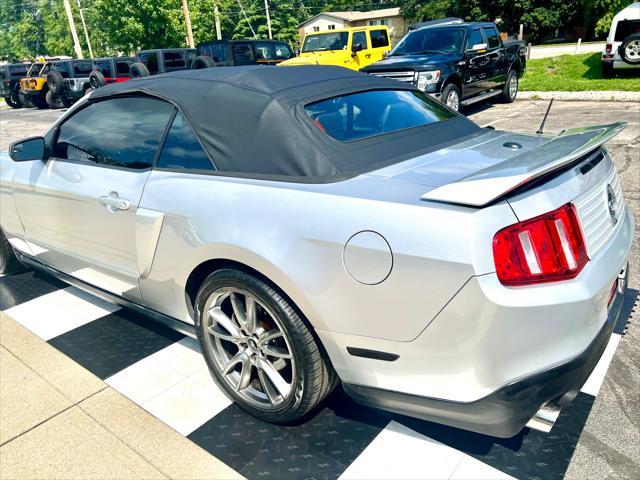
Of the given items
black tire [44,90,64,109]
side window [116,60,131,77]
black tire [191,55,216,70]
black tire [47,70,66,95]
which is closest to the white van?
black tire [191,55,216,70]

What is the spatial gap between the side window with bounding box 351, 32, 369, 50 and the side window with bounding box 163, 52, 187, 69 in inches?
276

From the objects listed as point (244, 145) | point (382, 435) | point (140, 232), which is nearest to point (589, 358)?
point (382, 435)

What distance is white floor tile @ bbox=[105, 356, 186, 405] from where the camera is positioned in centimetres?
267

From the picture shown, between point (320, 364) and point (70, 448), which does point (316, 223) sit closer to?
point (320, 364)

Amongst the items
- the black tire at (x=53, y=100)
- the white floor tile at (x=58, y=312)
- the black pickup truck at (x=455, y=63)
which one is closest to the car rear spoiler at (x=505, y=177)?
the white floor tile at (x=58, y=312)

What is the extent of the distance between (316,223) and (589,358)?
1084mm

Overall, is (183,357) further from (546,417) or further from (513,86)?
(513,86)

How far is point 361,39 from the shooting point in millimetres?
15109

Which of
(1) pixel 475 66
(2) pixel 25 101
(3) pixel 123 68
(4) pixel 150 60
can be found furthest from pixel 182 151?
(2) pixel 25 101

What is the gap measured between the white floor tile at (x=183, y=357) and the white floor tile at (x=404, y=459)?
1.14 m

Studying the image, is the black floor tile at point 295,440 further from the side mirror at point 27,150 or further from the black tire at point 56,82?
the black tire at point 56,82

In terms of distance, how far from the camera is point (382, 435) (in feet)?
7.49

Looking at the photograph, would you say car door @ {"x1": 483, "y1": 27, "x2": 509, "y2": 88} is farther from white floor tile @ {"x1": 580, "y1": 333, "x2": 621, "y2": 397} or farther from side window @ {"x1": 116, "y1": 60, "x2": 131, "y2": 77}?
side window @ {"x1": 116, "y1": 60, "x2": 131, "y2": 77}

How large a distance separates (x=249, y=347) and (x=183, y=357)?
0.80m
